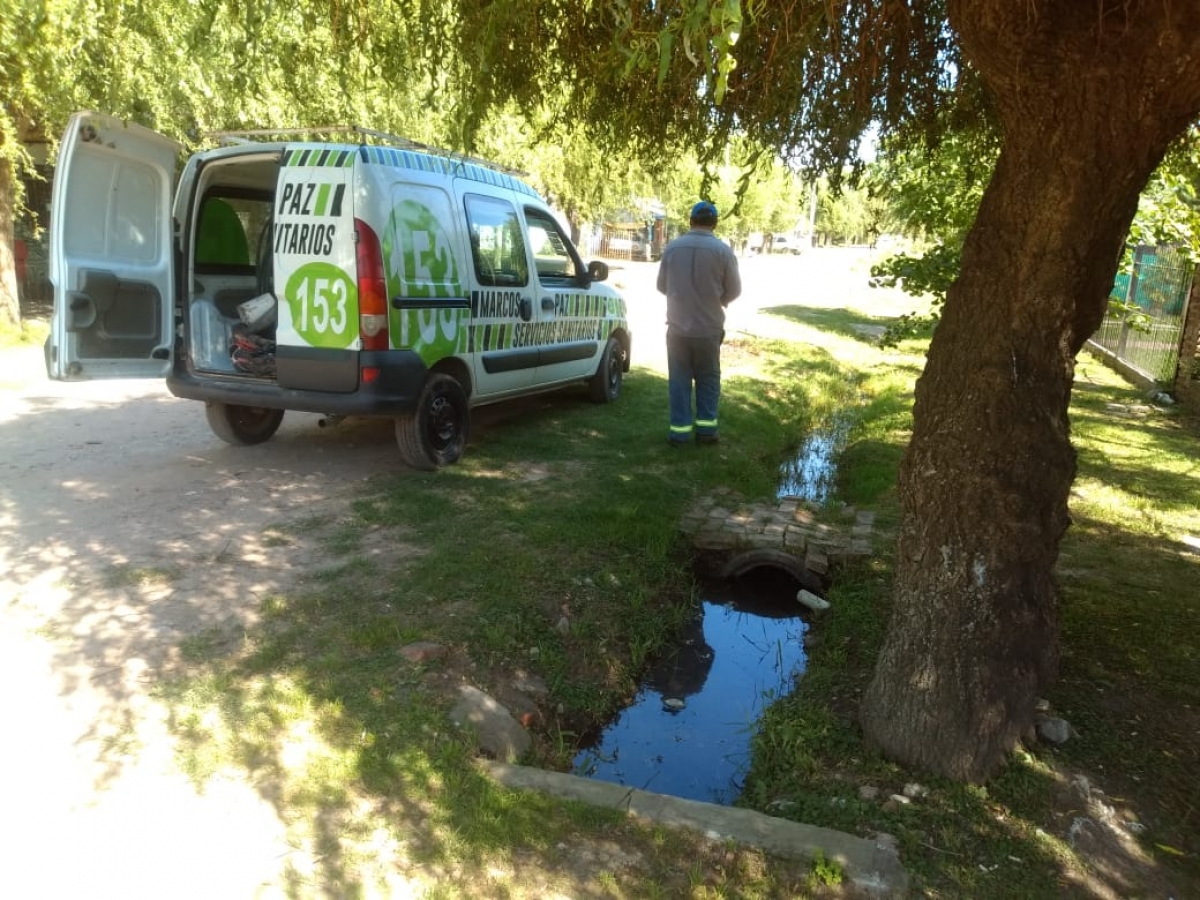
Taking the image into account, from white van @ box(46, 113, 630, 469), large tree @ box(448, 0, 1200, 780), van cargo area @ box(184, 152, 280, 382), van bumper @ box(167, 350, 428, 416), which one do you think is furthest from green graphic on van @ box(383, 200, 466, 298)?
large tree @ box(448, 0, 1200, 780)

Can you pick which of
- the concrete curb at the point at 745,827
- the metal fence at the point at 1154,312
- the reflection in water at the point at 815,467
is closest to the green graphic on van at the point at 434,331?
the reflection in water at the point at 815,467

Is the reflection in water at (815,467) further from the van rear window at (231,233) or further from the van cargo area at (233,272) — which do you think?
the van rear window at (231,233)

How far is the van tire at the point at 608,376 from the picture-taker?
9492 mm

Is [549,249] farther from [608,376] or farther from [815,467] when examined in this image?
[815,467]

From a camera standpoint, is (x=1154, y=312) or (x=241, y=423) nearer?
(x=241, y=423)

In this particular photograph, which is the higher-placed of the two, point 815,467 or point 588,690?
point 815,467

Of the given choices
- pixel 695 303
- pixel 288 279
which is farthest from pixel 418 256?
pixel 695 303

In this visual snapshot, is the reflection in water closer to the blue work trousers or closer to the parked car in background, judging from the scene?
the blue work trousers

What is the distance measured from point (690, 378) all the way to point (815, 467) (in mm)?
1981

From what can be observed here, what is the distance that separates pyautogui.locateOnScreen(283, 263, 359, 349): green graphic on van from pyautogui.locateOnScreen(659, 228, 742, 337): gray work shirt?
2.84 meters

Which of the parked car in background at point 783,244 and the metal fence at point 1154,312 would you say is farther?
the parked car in background at point 783,244

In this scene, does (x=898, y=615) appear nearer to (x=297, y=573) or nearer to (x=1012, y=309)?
(x=1012, y=309)

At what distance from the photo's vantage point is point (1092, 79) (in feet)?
8.91

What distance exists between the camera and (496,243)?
732cm
